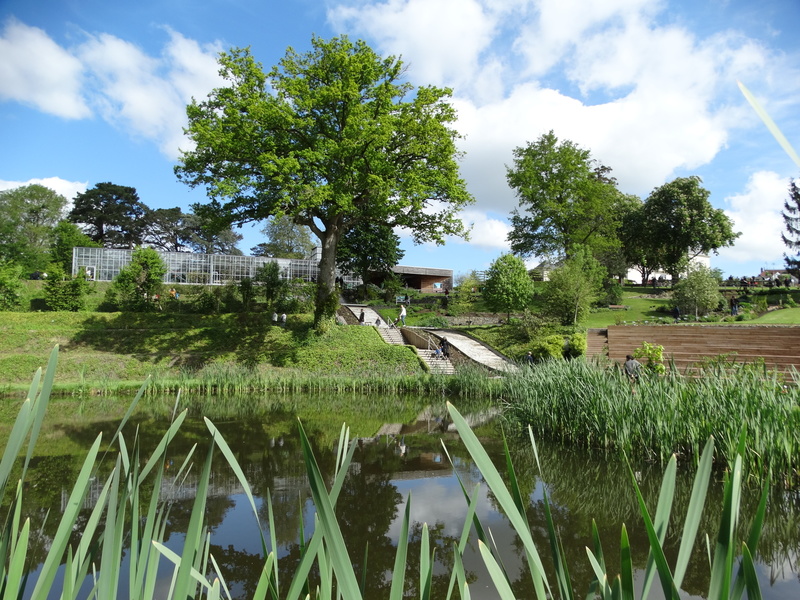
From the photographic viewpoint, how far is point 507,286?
2902 cm

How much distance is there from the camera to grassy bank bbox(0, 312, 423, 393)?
19.4 m

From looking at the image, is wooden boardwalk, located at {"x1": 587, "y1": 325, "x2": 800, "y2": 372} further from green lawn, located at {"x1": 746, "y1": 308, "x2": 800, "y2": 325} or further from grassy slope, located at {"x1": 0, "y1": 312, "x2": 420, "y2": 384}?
grassy slope, located at {"x1": 0, "y1": 312, "x2": 420, "y2": 384}

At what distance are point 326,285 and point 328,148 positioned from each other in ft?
20.6

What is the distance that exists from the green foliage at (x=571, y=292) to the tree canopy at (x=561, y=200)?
37.3ft

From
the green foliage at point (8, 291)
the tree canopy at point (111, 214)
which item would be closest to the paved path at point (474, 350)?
the green foliage at point (8, 291)

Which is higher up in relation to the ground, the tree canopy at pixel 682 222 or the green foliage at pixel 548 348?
the tree canopy at pixel 682 222

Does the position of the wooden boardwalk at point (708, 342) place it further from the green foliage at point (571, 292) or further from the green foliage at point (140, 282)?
the green foliage at point (140, 282)

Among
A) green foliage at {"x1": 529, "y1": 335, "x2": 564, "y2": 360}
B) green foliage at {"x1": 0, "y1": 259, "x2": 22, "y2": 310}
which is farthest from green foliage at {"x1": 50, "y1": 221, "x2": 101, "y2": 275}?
green foliage at {"x1": 529, "y1": 335, "x2": 564, "y2": 360}

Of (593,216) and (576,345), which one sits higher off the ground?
(593,216)

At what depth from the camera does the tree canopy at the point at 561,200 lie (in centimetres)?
3981

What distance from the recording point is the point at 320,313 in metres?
24.3

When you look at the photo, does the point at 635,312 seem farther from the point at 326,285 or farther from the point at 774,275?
the point at 774,275

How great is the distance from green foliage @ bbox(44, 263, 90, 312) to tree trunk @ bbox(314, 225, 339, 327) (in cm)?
1218

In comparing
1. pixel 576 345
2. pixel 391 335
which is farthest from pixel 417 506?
pixel 391 335
